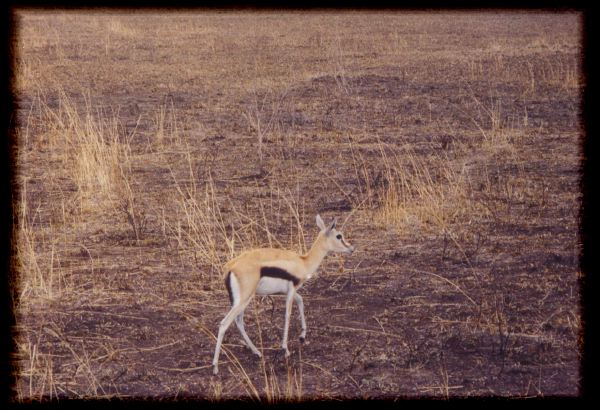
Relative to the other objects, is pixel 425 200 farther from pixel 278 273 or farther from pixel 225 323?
pixel 225 323

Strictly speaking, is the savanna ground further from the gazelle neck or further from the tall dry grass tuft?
the gazelle neck

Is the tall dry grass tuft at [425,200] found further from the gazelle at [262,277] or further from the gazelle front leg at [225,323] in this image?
the gazelle front leg at [225,323]

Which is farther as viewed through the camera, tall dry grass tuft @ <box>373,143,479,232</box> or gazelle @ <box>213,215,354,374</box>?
tall dry grass tuft @ <box>373,143,479,232</box>

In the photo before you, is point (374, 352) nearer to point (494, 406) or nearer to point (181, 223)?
point (494, 406)

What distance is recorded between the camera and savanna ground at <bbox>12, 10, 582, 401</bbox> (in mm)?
6121

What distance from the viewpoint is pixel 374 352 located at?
6.27 meters

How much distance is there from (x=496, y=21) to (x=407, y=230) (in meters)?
20.5

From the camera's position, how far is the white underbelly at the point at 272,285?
5.93m

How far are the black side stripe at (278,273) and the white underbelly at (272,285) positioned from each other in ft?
0.07

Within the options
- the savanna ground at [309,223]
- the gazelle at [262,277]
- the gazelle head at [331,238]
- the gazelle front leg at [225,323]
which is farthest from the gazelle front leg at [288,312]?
the gazelle head at [331,238]

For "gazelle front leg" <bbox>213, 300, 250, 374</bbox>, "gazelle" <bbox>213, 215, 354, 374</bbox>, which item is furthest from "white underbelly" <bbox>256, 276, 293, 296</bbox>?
"gazelle front leg" <bbox>213, 300, 250, 374</bbox>

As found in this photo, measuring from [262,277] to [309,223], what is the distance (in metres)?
3.38

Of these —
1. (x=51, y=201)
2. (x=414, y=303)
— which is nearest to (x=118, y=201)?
(x=51, y=201)

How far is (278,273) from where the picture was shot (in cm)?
598
